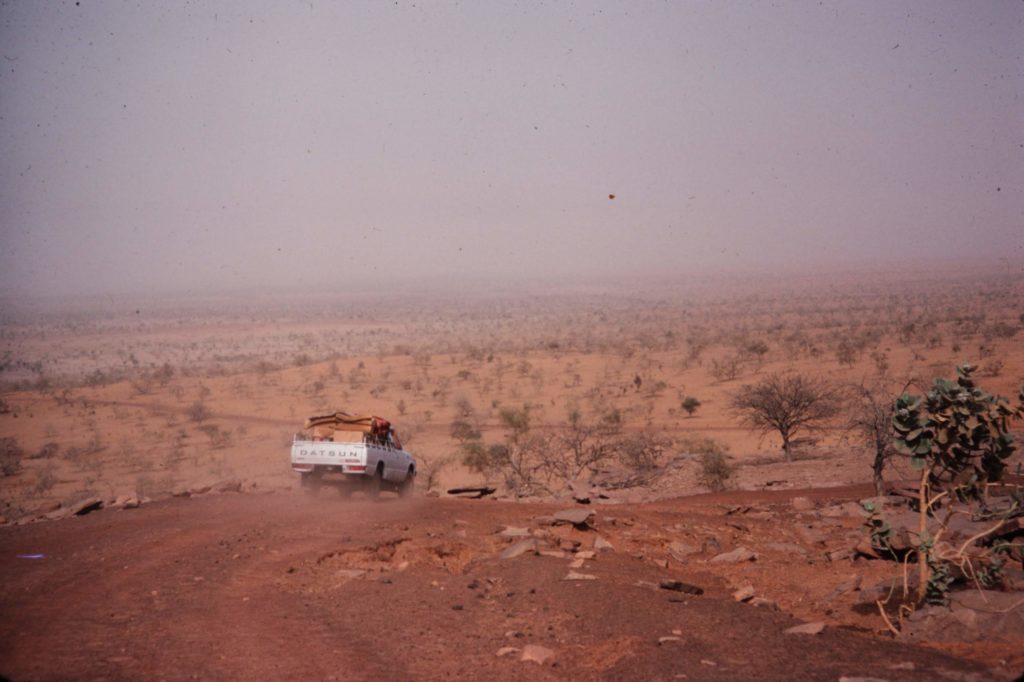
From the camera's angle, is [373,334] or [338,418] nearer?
[338,418]

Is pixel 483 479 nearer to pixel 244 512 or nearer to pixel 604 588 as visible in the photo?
pixel 244 512

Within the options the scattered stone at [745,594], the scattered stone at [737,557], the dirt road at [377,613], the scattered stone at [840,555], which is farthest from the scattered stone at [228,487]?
the scattered stone at [840,555]

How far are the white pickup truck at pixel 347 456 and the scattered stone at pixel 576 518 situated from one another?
5887 millimetres

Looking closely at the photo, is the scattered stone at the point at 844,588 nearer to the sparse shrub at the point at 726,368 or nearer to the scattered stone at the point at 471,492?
the scattered stone at the point at 471,492

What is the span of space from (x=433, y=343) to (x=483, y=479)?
5343 centimetres

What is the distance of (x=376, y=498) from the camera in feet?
62.9

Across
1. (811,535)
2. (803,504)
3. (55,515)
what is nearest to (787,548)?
(811,535)

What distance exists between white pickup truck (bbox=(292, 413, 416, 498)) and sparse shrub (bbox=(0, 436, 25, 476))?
48.0 feet

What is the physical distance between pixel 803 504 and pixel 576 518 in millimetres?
5521

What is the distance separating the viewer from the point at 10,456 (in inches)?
1174

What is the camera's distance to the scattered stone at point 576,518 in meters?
14.1

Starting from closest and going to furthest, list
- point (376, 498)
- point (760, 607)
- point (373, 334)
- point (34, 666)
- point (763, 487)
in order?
1. point (34, 666)
2. point (760, 607)
3. point (376, 498)
4. point (763, 487)
5. point (373, 334)

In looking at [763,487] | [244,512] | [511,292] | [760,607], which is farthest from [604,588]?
[511,292]

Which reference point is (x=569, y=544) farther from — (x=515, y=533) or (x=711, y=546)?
(x=711, y=546)
